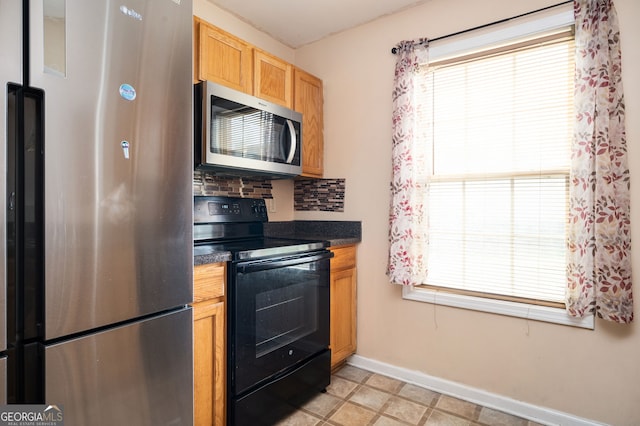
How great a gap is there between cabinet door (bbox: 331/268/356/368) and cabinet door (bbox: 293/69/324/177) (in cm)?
81

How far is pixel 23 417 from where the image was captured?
1.02 meters

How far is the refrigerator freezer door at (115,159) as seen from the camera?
103 centimetres

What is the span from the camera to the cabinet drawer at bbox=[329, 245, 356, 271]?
237 centimetres

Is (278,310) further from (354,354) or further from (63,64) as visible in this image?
(63,64)

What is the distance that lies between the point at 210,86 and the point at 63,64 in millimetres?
810

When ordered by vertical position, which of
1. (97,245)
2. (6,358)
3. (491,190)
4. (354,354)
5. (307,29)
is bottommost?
(354,354)

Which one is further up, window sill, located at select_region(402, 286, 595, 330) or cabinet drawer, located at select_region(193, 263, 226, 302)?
cabinet drawer, located at select_region(193, 263, 226, 302)

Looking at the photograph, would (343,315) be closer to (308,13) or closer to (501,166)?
(501,166)

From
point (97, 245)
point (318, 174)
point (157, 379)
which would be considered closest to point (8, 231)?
point (97, 245)

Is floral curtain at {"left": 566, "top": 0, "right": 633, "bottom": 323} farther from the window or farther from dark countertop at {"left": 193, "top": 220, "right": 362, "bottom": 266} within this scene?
dark countertop at {"left": 193, "top": 220, "right": 362, "bottom": 266}

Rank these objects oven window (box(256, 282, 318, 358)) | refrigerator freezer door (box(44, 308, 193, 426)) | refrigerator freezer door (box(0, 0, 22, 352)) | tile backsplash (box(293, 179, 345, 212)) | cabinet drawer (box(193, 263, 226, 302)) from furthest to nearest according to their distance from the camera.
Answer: tile backsplash (box(293, 179, 345, 212)), oven window (box(256, 282, 318, 358)), cabinet drawer (box(193, 263, 226, 302)), refrigerator freezer door (box(44, 308, 193, 426)), refrigerator freezer door (box(0, 0, 22, 352))

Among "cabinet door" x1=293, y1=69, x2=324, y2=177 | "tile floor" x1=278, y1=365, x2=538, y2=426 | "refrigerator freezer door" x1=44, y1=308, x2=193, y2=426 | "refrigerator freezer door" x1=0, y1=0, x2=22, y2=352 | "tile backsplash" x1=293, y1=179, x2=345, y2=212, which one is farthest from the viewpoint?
"tile backsplash" x1=293, y1=179, x2=345, y2=212

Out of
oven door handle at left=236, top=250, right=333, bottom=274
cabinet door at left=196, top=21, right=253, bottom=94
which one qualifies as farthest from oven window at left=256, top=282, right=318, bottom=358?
cabinet door at left=196, top=21, right=253, bottom=94

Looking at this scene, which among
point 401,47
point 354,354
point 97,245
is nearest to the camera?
point 97,245
